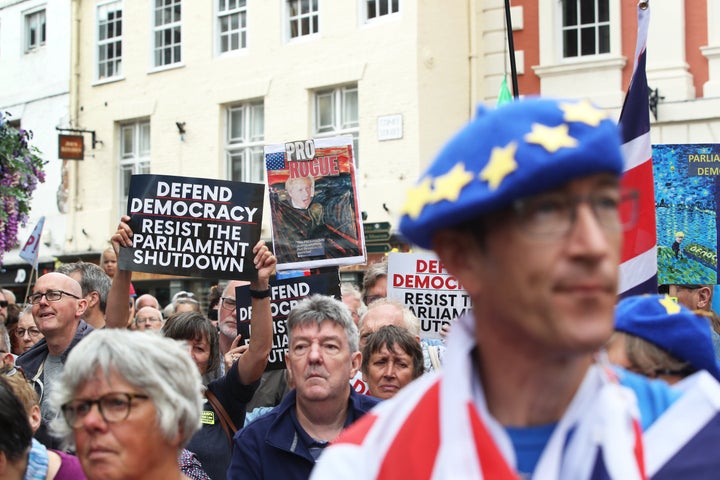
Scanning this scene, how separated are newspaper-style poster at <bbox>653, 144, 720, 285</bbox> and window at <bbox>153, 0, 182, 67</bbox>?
1543 centimetres

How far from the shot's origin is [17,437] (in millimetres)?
3277

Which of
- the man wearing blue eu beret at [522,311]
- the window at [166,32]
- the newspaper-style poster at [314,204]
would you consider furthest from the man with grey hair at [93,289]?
the window at [166,32]

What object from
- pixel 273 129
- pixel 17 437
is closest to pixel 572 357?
pixel 17 437

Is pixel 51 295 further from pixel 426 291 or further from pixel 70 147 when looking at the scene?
pixel 70 147

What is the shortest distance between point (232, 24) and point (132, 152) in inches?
154

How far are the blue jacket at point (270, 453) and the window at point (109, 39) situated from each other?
61.3 ft

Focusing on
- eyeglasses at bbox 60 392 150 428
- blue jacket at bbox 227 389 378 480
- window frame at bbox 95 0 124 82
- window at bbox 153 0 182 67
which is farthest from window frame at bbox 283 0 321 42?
eyeglasses at bbox 60 392 150 428

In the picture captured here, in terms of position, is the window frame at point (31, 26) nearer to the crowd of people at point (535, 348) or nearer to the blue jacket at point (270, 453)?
the blue jacket at point (270, 453)

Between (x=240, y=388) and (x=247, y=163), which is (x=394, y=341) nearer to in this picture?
(x=240, y=388)

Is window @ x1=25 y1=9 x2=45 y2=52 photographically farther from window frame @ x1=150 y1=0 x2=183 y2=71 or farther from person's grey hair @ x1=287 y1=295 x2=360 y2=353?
person's grey hair @ x1=287 y1=295 x2=360 y2=353

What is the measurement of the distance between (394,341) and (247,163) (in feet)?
46.6

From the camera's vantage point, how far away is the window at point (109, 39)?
71.4 feet

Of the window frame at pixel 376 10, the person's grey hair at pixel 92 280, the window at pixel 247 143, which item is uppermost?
the window frame at pixel 376 10

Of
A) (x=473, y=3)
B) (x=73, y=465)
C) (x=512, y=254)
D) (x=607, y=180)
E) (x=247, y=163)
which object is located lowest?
(x=73, y=465)
